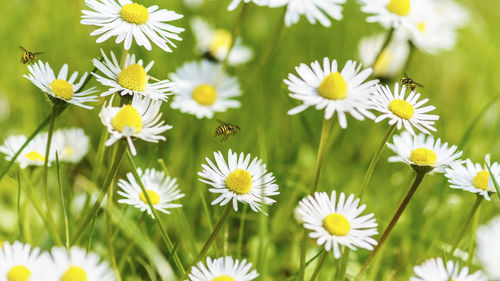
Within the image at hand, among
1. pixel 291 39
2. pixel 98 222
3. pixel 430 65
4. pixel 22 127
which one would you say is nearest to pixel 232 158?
pixel 98 222

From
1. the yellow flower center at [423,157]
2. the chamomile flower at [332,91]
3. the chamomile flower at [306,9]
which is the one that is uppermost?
the chamomile flower at [306,9]

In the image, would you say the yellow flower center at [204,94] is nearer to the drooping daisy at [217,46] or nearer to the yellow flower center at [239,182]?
the drooping daisy at [217,46]

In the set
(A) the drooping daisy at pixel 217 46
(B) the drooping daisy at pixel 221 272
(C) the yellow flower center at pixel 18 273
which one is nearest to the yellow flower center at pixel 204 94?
(A) the drooping daisy at pixel 217 46

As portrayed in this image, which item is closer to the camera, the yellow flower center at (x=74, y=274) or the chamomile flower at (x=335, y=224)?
the yellow flower center at (x=74, y=274)

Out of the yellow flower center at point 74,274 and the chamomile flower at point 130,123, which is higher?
the chamomile flower at point 130,123

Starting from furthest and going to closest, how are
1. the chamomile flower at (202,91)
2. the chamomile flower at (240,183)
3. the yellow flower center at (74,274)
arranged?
the chamomile flower at (202,91)
the chamomile flower at (240,183)
the yellow flower center at (74,274)

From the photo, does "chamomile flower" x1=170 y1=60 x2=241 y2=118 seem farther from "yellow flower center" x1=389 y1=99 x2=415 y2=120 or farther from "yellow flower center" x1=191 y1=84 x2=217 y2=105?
"yellow flower center" x1=389 y1=99 x2=415 y2=120

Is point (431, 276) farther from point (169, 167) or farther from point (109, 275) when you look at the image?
point (169, 167)
